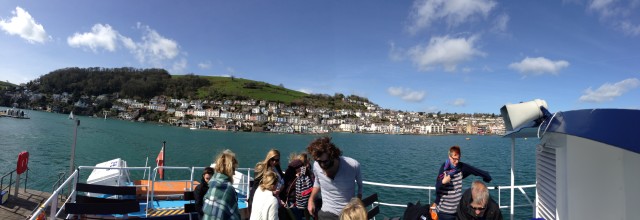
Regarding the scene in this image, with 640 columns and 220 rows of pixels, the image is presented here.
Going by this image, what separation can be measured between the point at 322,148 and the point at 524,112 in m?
2.09

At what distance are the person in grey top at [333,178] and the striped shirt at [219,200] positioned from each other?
2.64 feet

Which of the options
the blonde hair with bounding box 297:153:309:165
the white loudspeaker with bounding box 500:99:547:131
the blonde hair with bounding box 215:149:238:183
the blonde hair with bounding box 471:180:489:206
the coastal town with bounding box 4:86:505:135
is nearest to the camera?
the blonde hair with bounding box 471:180:489:206

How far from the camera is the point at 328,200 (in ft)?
10.4

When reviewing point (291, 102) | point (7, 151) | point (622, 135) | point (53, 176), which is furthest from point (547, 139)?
point (291, 102)

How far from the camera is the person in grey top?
3008 mm

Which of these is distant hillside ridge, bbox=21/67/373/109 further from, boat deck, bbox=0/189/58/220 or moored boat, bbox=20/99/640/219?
moored boat, bbox=20/99/640/219

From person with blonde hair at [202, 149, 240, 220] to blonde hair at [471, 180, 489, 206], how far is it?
2077mm

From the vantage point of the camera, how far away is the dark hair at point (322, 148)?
116 inches

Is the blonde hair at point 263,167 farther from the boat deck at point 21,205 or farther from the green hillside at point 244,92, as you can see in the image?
the green hillside at point 244,92

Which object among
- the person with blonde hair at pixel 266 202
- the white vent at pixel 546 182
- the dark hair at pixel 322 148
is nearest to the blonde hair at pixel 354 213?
the person with blonde hair at pixel 266 202

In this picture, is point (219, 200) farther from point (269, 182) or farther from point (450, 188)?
point (450, 188)

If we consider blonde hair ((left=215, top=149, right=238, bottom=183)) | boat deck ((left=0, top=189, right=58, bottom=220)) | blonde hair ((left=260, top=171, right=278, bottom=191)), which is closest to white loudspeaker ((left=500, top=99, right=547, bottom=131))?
blonde hair ((left=260, top=171, right=278, bottom=191))

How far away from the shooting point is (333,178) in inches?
122

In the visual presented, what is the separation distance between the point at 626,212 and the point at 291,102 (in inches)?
7070
